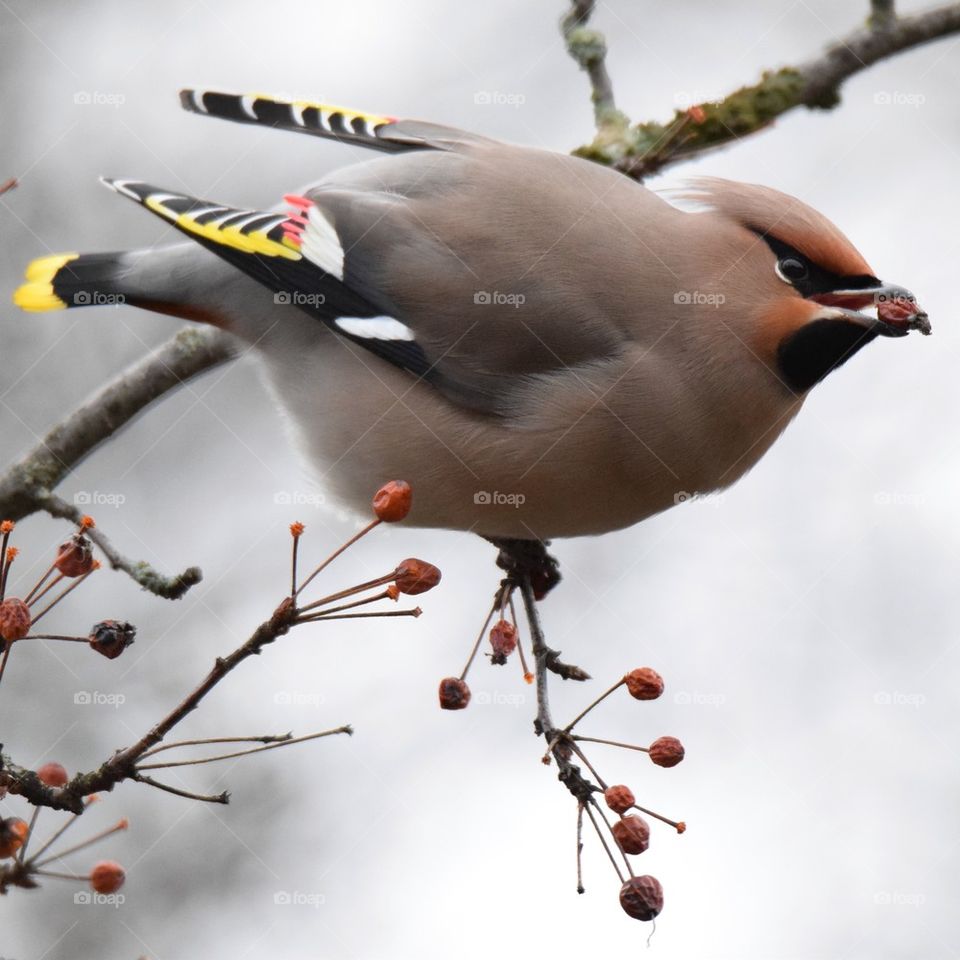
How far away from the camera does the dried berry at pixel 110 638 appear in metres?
2.27

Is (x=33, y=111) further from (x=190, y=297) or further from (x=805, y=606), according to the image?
(x=805, y=606)

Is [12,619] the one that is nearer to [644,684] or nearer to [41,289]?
[644,684]

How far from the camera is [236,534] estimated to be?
22.7 ft

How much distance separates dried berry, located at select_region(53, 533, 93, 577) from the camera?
2303mm

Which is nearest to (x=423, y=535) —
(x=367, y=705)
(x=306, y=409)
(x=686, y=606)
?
(x=367, y=705)

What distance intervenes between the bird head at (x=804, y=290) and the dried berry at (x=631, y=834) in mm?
1316

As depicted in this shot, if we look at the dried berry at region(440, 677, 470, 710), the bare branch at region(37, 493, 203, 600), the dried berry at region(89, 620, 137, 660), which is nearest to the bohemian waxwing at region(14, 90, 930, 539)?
the dried berry at region(440, 677, 470, 710)

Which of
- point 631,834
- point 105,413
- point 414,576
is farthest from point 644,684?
point 105,413

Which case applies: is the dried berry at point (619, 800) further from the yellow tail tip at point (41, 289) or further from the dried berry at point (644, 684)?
the yellow tail tip at point (41, 289)

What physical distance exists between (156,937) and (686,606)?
302 centimetres

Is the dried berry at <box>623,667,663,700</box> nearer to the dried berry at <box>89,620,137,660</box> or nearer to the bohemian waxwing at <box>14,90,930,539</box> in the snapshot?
the bohemian waxwing at <box>14,90,930,539</box>

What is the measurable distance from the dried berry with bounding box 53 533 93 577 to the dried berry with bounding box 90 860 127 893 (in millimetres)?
557

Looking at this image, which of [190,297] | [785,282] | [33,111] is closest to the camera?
[785,282]

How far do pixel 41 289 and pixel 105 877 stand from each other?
72.0 inches
